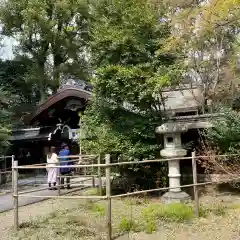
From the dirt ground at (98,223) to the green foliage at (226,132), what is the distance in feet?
5.89

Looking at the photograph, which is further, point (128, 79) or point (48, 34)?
point (48, 34)

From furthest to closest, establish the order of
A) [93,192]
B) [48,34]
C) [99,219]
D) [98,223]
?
[48,34] → [93,192] → [99,219] → [98,223]

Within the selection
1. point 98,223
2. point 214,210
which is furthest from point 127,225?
point 214,210

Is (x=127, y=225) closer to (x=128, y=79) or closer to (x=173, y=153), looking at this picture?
(x=173, y=153)

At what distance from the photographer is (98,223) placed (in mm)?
8258

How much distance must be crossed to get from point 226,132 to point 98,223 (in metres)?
5.41

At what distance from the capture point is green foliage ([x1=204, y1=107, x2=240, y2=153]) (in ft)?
38.0

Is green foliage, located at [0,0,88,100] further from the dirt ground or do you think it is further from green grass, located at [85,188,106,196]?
the dirt ground

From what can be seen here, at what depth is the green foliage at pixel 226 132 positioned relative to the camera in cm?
1159

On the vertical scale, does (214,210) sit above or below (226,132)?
below

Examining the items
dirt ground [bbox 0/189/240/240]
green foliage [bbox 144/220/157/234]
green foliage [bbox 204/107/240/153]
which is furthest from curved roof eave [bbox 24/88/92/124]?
green foliage [bbox 144/220/157/234]

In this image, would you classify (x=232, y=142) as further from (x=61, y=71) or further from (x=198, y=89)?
(x=61, y=71)

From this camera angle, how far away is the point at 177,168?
10891mm

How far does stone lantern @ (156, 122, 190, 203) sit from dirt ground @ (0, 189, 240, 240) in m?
0.65
